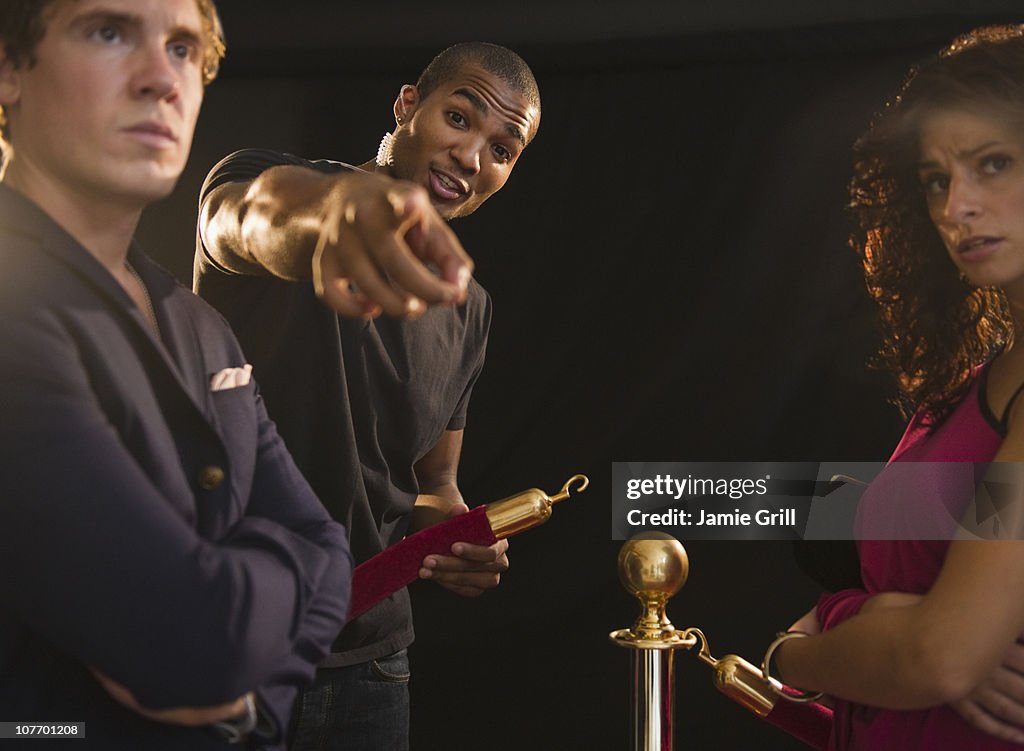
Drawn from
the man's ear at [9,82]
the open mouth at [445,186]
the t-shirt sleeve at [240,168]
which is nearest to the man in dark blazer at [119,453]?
the man's ear at [9,82]

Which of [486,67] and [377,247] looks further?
[486,67]

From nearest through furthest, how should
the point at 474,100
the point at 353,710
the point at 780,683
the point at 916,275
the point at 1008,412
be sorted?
1. the point at 1008,412
2. the point at 780,683
3. the point at 916,275
4. the point at 353,710
5. the point at 474,100

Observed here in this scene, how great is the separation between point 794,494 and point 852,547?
5.45 feet

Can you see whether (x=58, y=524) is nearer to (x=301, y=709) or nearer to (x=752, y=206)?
(x=301, y=709)

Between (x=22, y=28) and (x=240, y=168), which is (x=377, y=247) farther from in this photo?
(x=240, y=168)

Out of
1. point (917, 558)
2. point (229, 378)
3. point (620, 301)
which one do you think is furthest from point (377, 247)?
point (620, 301)

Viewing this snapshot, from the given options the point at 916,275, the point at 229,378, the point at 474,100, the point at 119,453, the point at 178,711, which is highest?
the point at 474,100

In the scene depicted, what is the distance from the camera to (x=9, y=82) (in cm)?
75

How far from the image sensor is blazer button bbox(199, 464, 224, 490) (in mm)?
784

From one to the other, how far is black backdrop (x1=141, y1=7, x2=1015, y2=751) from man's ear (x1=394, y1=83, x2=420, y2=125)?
71cm

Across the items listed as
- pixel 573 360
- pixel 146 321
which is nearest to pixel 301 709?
pixel 146 321

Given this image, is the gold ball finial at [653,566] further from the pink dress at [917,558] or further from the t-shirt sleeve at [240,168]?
the t-shirt sleeve at [240,168]

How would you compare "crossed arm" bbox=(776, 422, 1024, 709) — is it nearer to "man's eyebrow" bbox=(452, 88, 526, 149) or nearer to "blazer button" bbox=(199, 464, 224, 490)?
"blazer button" bbox=(199, 464, 224, 490)

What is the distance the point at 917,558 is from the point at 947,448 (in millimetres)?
130
